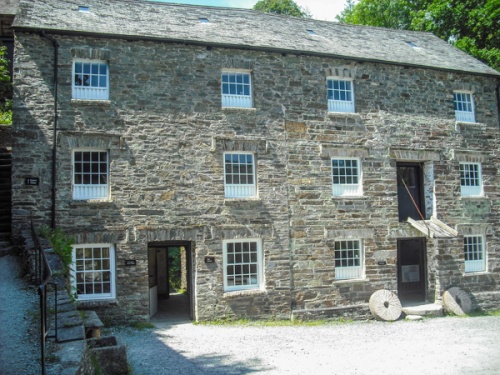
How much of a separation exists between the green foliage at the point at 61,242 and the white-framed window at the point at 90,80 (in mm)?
3600

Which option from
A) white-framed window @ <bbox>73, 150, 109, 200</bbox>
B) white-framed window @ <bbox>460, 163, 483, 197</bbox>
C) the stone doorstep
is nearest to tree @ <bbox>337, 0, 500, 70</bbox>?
white-framed window @ <bbox>460, 163, 483, 197</bbox>

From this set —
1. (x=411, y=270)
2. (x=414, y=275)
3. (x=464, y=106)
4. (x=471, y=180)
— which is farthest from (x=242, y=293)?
(x=464, y=106)

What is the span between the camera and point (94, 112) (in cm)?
1260

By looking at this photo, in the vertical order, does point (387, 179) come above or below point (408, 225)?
above

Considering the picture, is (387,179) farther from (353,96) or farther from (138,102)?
(138,102)

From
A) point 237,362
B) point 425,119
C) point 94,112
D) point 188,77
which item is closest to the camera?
point 237,362

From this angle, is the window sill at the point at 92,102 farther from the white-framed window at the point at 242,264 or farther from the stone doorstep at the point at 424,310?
the stone doorstep at the point at 424,310

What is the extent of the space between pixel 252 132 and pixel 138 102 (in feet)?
10.8

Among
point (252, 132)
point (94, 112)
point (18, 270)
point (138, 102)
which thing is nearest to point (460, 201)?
point (252, 132)

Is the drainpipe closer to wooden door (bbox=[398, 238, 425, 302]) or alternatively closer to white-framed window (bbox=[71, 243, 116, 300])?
white-framed window (bbox=[71, 243, 116, 300])

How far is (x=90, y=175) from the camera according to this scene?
41.1 feet

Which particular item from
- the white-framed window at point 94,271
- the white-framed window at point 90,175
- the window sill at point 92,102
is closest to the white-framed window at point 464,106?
the window sill at point 92,102

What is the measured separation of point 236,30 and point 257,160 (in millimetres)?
4481

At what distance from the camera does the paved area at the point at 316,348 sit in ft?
30.0
